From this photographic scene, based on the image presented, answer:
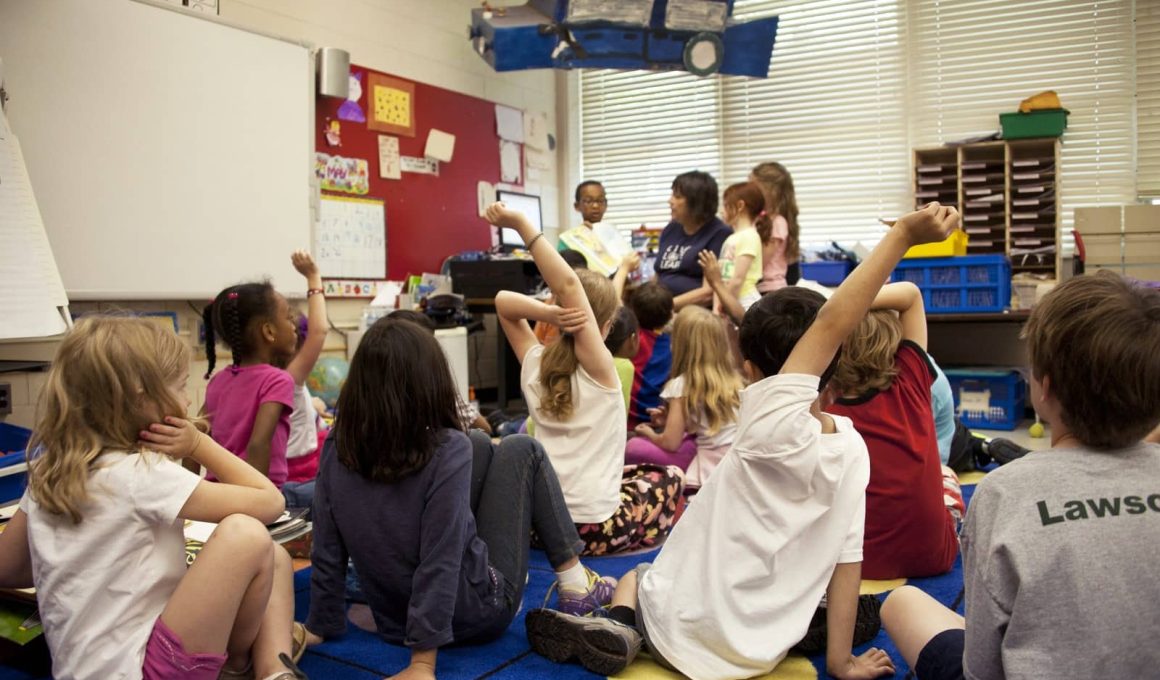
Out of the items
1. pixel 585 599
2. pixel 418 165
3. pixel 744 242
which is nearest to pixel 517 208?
pixel 418 165

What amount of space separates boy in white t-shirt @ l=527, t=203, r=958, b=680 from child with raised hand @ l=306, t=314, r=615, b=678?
293mm

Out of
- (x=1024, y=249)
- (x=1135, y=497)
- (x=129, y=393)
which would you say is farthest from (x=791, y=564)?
(x=1024, y=249)

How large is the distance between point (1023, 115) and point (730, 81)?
6.21 ft

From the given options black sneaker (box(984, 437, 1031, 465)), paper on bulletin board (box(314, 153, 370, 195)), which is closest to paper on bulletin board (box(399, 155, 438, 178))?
paper on bulletin board (box(314, 153, 370, 195))

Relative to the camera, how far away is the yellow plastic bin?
445cm

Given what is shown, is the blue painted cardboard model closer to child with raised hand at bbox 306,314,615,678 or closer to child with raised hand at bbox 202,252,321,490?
child with raised hand at bbox 202,252,321,490

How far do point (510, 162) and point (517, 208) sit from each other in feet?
1.27

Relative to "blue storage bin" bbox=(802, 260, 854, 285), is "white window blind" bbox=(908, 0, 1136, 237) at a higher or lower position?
higher

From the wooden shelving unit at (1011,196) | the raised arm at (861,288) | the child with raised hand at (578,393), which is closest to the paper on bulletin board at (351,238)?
the child with raised hand at (578,393)

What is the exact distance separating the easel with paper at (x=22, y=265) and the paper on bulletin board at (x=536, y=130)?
11.1 ft

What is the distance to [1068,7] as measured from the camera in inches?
189

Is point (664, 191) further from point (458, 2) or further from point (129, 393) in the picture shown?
point (129, 393)

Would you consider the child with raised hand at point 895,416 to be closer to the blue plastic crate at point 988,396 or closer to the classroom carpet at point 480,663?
the classroom carpet at point 480,663

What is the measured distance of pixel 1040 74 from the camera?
4863 mm
